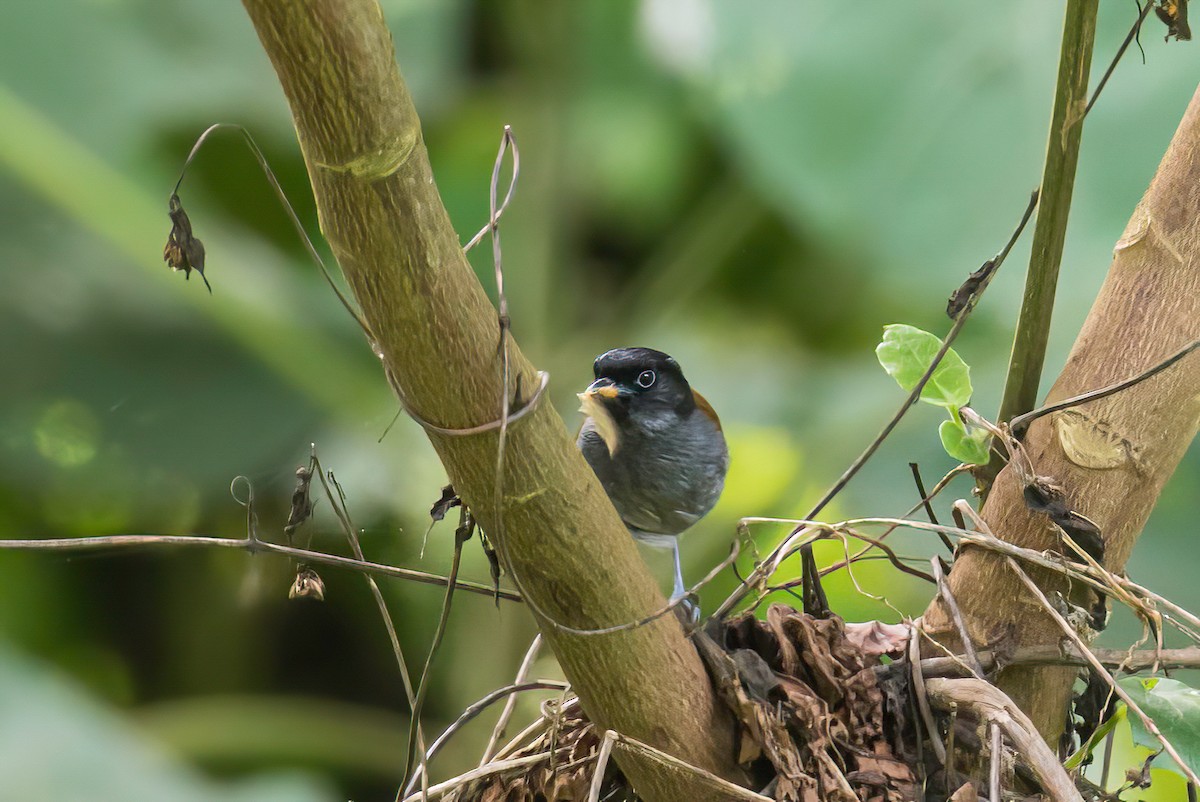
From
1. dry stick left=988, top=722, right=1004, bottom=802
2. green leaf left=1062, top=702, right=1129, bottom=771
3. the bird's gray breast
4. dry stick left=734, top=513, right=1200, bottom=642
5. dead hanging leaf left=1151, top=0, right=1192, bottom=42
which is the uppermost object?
dead hanging leaf left=1151, top=0, right=1192, bottom=42

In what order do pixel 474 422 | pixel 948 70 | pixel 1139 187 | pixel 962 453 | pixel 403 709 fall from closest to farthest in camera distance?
pixel 474 422 < pixel 962 453 < pixel 1139 187 < pixel 948 70 < pixel 403 709

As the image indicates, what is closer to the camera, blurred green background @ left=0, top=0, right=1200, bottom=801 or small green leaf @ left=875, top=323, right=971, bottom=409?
small green leaf @ left=875, top=323, right=971, bottom=409

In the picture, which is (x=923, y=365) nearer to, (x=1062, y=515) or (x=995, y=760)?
(x=1062, y=515)

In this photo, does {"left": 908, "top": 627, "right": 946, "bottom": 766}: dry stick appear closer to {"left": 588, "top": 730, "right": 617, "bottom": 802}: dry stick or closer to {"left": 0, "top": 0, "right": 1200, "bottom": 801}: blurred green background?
{"left": 588, "top": 730, "right": 617, "bottom": 802}: dry stick

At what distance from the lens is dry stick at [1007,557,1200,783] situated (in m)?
0.74

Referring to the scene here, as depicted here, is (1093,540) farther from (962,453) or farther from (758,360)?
(758,360)

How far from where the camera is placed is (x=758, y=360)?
63.3 inches

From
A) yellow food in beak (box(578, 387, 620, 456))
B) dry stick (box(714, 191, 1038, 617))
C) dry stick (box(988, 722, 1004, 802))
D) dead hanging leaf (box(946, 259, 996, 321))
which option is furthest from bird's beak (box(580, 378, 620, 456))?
dry stick (box(988, 722, 1004, 802))

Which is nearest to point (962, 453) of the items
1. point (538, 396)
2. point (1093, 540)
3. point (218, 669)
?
point (1093, 540)

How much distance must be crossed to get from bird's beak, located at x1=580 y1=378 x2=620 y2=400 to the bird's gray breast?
0.16ft

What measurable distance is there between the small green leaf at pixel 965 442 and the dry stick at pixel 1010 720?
189mm

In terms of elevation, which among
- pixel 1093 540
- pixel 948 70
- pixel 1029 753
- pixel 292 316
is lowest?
pixel 1029 753

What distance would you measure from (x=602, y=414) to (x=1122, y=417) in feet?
1.61

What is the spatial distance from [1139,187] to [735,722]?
1022 mm
